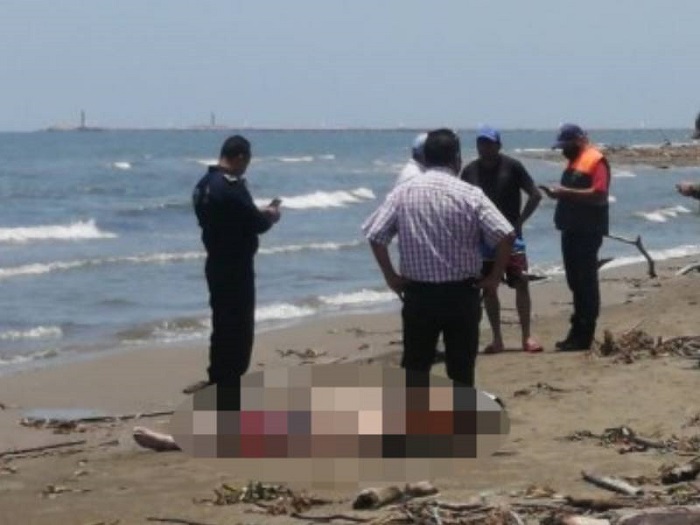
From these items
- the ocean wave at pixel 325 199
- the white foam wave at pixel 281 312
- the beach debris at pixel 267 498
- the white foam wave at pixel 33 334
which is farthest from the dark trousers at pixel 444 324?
the ocean wave at pixel 325 199

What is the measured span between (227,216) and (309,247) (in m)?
17.3

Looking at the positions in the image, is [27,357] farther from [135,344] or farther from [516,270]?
[516,270]

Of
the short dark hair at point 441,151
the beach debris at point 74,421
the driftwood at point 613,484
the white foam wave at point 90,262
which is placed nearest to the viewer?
the driftwood at point 613,484

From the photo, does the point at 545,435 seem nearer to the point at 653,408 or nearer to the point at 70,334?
the point at 653,408

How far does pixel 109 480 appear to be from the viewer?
7.89 metres

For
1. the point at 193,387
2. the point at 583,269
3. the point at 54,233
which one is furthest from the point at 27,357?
the point at 54,233

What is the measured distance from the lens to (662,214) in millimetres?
36969

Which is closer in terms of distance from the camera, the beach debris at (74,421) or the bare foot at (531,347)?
the beach debris at (74,421)

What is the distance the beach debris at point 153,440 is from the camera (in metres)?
8.48

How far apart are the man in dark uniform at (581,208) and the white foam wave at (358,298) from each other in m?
6.72

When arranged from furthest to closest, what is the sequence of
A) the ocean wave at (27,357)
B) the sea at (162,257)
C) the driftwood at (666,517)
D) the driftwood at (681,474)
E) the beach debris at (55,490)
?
1. the sea at (162,257)
2. the ocean wave at (27,357)
3. the beach debris at (55,490)
4. the driftwood at (681,474)
5. the driftwood at (666,517)

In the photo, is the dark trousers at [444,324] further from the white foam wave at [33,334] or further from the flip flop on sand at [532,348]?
the white foam wave at [33,334]

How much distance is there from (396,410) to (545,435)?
2.23m

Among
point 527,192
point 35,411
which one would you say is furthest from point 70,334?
point 527,192
